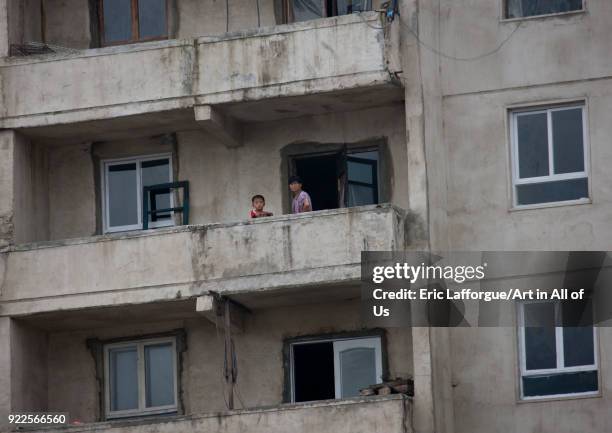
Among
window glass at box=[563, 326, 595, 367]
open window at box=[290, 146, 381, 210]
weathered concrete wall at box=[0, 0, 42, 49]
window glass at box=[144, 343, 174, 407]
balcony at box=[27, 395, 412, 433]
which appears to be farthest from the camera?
weathered concrete wall at box=[0, 0, 42, 49]

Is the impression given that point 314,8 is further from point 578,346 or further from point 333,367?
point 578,346

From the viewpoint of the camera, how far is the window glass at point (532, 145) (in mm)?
34156

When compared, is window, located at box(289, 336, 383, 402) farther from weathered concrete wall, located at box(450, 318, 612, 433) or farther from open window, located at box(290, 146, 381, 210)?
open window, located at box(290, 146, 381, 210)

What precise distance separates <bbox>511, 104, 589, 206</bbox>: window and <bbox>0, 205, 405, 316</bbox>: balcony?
7.23 ft

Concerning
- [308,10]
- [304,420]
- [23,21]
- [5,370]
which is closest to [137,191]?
[23,21]

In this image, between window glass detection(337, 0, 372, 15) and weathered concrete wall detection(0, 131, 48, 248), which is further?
window glass detection(337, 0, 372, 15)

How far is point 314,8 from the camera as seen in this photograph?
3578 cm

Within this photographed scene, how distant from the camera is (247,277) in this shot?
110 feet

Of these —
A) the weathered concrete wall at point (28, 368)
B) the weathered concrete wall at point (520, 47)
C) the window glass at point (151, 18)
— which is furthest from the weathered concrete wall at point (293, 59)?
the weathered concrete wall at point (28, 368)

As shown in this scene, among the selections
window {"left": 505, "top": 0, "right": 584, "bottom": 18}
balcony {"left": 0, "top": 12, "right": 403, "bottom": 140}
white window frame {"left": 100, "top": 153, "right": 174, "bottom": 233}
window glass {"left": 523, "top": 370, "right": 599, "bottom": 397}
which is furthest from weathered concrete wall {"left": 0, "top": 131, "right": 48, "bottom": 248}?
window glass {"left": 523, "top": 370, "right": 599, "bottom": 397}

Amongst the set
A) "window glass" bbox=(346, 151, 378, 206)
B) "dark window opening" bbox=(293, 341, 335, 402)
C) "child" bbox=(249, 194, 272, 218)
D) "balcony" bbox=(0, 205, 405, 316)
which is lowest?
"dark window opening" bbox=(293, 341, 335, 402)

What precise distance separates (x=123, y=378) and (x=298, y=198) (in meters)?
4.34

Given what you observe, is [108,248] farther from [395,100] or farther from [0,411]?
[395,100]

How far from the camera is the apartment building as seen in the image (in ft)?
109
